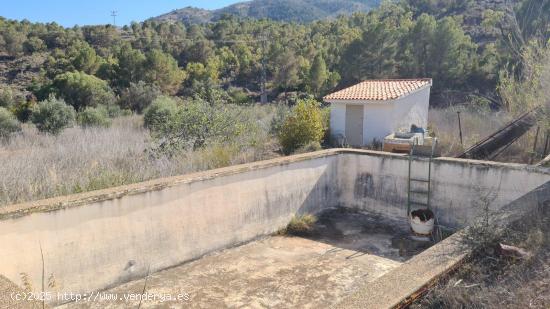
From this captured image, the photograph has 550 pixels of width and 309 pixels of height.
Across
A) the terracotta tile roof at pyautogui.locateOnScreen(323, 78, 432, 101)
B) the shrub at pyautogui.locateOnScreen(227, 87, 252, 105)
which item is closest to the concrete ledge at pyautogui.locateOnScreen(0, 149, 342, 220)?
the terracotta tile roof at pyautogui.locateOnScreen(323, 78, 432, 101)

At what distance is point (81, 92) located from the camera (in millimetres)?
27125

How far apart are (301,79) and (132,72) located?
1310cm

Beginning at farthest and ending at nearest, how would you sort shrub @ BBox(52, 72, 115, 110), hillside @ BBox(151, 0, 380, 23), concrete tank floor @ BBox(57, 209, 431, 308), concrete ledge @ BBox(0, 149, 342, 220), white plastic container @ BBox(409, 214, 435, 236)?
hillside @ BBox(151, 0, 380, 23) < shrub @ BBox(52, 72, 115, 110) < white plastic container @ BBox(409, 214, 435, 236) < concrete tank floor @ BBox(57, 209, 431, 308) < concrete ledge @ BBox(0, 149, 342, 220)

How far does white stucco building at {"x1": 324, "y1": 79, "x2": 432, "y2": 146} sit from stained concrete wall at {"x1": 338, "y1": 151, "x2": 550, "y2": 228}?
6.20 meters

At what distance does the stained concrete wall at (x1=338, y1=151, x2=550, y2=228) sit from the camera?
7816 mm

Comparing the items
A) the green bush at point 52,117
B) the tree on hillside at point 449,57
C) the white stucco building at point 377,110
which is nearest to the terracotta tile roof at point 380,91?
the white stucco building at point 377,110

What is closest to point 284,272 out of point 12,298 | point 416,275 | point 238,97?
point 416,275

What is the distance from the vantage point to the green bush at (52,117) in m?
17.5

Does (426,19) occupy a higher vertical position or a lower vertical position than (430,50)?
higher

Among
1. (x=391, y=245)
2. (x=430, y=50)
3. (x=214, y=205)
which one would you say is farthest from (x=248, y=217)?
(x=430, y=50)

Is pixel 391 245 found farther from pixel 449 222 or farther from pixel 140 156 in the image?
pixel 140 156

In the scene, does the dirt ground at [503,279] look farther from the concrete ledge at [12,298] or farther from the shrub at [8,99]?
the shrub at [8,99]

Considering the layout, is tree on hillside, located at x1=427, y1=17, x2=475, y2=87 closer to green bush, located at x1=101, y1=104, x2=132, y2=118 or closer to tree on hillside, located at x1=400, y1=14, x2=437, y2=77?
tree on hillside, located at x1=400, y1=14, x2=437, y2=77

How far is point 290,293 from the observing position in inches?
231
